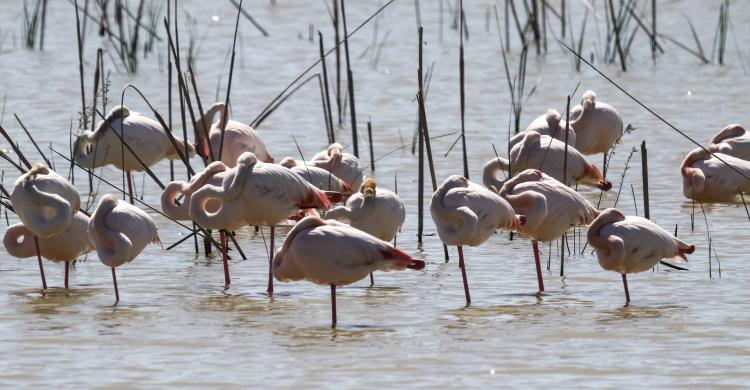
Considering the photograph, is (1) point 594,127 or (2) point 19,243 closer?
(2) point 19,243

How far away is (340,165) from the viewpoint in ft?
30.5

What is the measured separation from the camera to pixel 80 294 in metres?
7.38

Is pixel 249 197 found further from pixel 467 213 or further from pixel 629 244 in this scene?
pixel 629 244

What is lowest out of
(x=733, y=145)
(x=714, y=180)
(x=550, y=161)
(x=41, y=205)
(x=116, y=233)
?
(x=714, y=180)

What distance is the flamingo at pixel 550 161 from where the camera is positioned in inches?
374

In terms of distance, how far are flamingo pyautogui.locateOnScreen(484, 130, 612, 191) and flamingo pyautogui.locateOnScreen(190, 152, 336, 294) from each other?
2.11 metres

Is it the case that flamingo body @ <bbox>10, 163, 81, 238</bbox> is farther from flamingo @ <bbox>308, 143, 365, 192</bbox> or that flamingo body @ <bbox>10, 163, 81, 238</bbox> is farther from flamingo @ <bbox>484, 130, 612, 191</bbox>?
flamingo @ <bbox>484, 130, 612, 191</bbox>

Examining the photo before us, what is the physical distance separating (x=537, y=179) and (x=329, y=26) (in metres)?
11.6

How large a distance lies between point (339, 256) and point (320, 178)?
2.43 m

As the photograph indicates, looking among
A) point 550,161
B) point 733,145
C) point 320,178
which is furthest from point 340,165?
point 733,145

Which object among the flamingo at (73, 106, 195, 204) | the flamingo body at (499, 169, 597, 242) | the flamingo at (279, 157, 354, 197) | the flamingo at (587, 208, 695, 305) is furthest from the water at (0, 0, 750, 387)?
the flamingo at (73, 106, 195, 204)

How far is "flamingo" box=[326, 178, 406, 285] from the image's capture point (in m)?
7.63

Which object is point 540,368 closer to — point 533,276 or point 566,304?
point 566,304

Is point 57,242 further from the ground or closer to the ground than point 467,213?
closer to the ground
